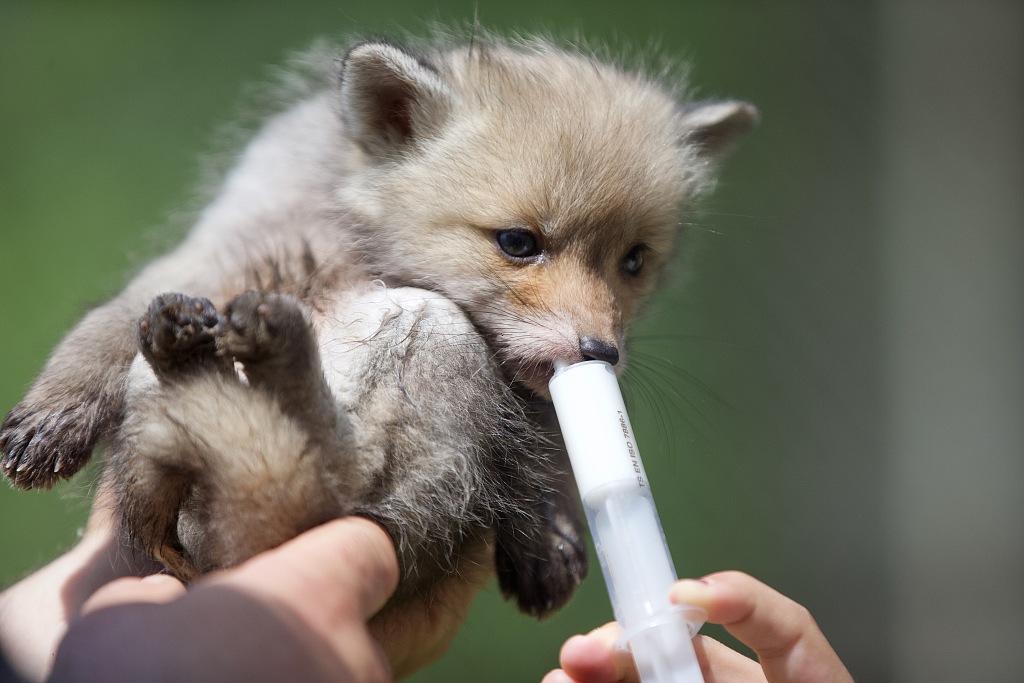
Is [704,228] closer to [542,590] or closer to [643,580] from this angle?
[542,590]

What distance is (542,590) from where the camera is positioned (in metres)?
1.48

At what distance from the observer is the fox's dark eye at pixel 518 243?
Answer: 146 cm

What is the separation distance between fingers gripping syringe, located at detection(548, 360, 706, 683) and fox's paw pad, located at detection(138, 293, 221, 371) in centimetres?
49

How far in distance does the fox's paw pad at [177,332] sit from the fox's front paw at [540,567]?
623 millimetres

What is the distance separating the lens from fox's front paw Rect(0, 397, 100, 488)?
128 centimetres

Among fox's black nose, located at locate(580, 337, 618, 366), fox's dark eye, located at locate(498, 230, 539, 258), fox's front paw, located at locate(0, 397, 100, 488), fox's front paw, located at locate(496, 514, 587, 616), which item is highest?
fox's dark eye, located at locate(498, 230, 539, 258)

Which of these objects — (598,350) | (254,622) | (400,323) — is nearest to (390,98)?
(400,323)

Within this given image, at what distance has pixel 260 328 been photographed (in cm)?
110

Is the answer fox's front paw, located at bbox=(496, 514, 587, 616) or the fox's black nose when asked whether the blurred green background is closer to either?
fox's front paw, located at bbox=(496, 514, 587, 616)

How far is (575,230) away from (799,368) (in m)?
2.30

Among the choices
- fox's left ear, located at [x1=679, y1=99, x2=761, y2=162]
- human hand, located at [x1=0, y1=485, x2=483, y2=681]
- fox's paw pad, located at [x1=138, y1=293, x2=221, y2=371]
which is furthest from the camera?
fox's left ear, located at [x1=679, y1=99, x2=761, y2=162]

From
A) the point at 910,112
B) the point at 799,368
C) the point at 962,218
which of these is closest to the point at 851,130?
the point at 910,112

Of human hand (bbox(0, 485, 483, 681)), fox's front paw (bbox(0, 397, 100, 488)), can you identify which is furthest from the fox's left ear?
fox's front paw (bbox(0, 397, 100, 488))

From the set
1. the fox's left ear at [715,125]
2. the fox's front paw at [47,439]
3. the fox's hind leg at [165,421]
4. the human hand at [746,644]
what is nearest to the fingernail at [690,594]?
the human hand at [746,644]
